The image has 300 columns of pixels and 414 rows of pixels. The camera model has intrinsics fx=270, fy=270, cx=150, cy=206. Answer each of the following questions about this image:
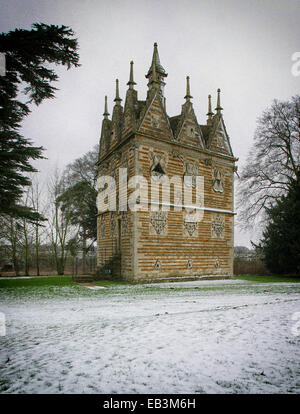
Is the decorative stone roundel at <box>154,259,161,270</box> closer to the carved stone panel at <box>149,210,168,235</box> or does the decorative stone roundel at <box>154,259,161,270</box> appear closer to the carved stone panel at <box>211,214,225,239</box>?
the carved stone panel at <box>149,210,168,235</box>

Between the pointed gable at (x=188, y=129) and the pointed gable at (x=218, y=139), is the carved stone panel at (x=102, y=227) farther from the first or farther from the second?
the pointed gable at (x=218, y=139)

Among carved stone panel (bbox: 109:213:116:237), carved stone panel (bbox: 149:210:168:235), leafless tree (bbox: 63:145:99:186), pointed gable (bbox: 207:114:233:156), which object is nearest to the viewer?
carved stone panel (bbox: 149:210:168:235)

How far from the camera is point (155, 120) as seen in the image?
17.7 metres

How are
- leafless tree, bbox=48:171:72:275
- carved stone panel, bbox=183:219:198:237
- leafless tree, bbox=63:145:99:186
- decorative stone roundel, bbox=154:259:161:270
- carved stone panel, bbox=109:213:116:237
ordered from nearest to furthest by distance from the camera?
decorative stone roundel, bbox=154:259:161:270, carved stone panel, bbox=183:219:198:237, carved stone panel, bbox=109:213:116:237, leafless tree, bbox=48:171:72:275, leafless tree, bbox=63:145:99:186

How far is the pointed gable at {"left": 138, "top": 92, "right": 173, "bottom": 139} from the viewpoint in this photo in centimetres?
1722

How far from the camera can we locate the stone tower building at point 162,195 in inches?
660

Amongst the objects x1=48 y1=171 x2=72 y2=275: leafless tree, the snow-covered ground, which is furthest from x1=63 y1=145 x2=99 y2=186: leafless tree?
the snow-covered ground

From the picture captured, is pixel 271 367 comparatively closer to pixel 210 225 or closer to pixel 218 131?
pixel 210 225

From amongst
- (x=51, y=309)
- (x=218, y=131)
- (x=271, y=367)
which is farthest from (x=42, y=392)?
(x=218, y=131)

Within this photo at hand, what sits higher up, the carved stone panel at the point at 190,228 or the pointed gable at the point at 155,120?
the pointed gable at the point at 155,120

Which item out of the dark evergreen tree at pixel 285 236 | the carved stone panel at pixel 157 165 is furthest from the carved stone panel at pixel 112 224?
→ the dark evergreen tree at pixel 285 236

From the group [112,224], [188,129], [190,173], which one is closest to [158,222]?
[112,224]

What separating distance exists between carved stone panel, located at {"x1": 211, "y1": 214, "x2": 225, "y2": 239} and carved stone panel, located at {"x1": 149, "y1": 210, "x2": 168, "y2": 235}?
4511 millimetres
